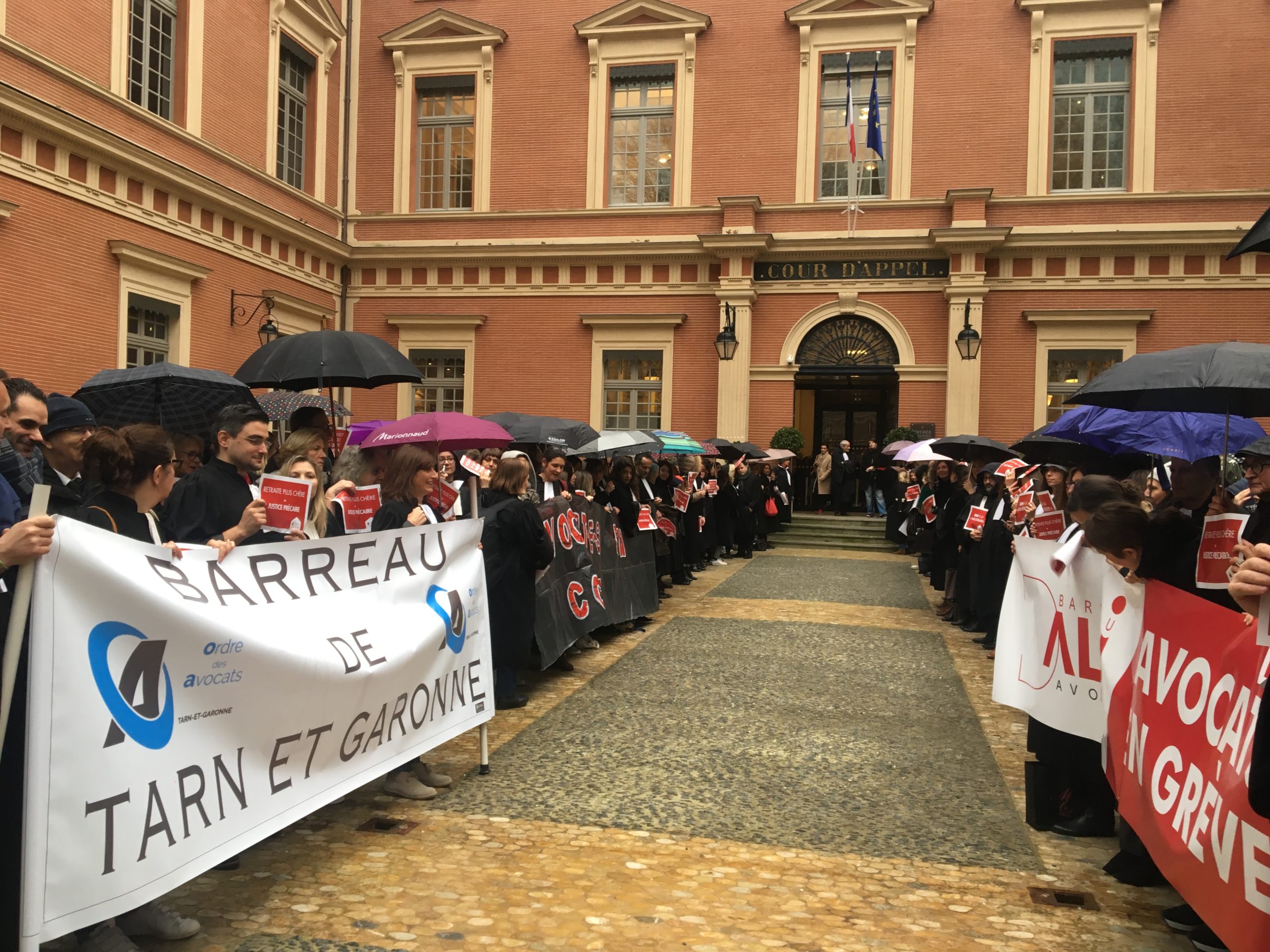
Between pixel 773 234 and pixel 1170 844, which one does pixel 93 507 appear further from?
pixel 773 234

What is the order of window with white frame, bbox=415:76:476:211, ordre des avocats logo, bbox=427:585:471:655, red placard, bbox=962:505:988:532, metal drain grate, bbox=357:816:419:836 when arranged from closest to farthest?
metal drain grate, bbox=357:816:419:836
ordre des avocats logo, bbox=427:585:471:655
red placard, bbox=962:505:988:532
window with white frame, bbox=415:76:476:211

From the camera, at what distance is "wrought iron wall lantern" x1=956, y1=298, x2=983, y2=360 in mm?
19219

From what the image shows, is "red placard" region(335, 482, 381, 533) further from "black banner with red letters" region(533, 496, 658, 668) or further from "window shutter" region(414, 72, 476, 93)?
"window shutter" region(414, 72, 476, 93)

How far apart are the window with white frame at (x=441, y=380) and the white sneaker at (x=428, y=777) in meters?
17.9

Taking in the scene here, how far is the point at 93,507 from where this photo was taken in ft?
11.3

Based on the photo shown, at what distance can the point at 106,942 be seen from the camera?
10.3ft

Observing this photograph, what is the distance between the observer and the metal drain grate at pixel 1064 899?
3855 millimetres

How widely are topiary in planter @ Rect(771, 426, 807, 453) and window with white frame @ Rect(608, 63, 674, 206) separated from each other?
5866 millimetres

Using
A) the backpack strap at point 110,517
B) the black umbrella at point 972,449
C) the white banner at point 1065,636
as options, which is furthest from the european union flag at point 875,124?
the backpack strap at point 110,517

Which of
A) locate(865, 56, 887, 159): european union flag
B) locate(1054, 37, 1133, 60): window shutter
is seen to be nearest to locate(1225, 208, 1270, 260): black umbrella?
locate(865, 56, 887, 159): european union flag

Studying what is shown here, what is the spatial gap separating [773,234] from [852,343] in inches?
114

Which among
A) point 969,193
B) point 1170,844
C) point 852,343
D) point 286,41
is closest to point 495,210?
point 286,41

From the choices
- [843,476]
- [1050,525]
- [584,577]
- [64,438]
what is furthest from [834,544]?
[64,438]

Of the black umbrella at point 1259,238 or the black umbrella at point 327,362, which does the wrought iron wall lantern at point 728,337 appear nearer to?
the black umbrella at point 327,362
